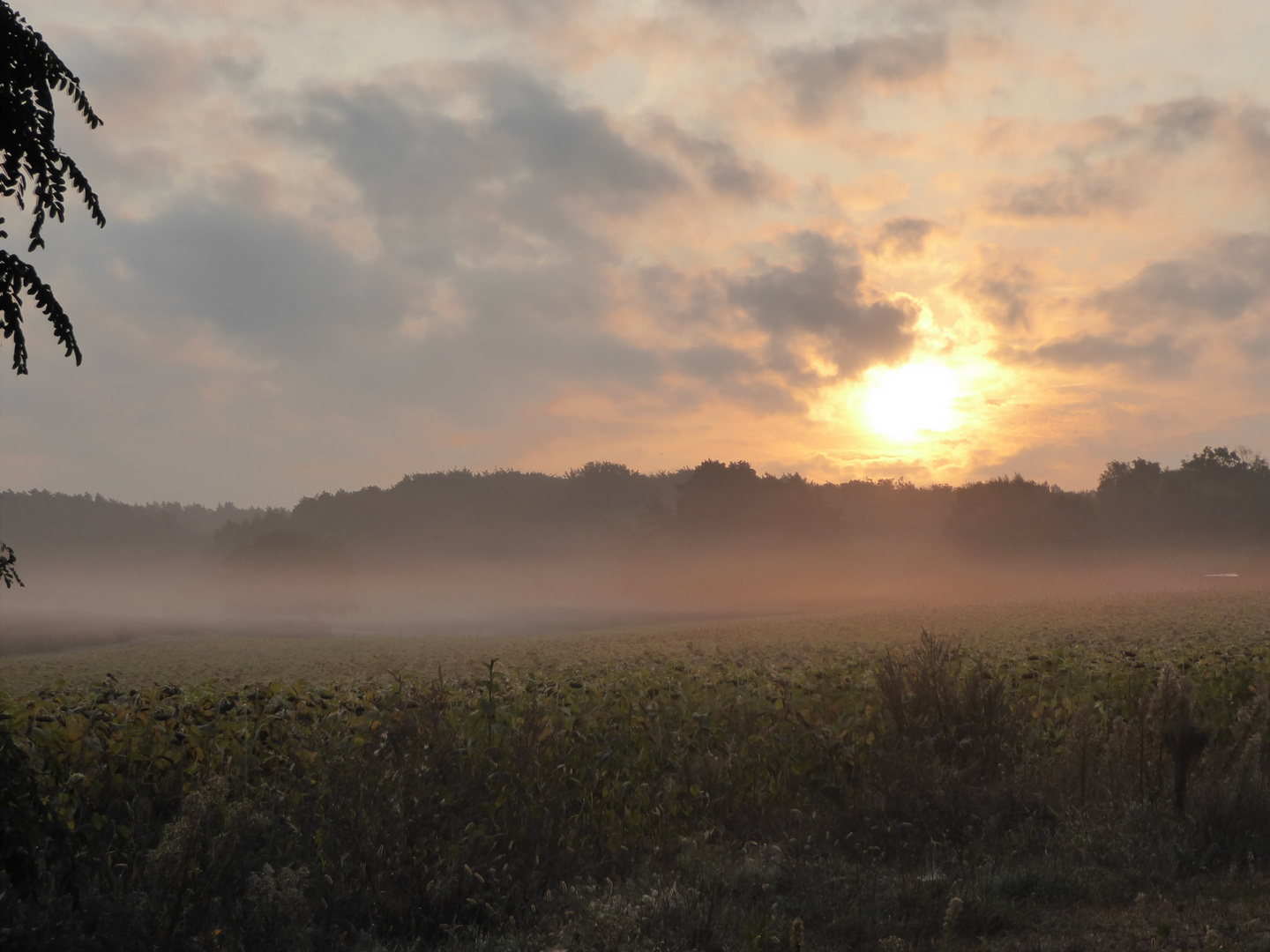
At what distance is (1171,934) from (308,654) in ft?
96.5

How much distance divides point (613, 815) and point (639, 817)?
0.23 metres

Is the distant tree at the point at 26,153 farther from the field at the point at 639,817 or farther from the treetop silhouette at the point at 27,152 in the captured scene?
the field at the point at 639,817

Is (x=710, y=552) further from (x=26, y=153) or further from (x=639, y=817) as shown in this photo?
(x=26, y=153)

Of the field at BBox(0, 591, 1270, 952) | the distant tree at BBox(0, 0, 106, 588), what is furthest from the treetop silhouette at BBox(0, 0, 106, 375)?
the field at BBox(0, 591, 1270, 952)

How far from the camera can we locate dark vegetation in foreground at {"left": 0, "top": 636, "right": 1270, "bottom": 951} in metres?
5.47

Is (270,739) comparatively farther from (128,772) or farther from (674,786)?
(674,786)

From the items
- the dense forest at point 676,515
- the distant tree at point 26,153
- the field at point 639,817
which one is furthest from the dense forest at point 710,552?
the distant tree at point 26,153

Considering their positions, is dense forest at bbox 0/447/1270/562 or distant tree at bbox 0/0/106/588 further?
dense forest at bbox 0/447/1270/562

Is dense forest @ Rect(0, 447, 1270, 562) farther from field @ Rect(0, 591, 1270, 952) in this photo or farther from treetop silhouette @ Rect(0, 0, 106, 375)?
treetop silhouette @ Rect(0, 0, 106, 375)

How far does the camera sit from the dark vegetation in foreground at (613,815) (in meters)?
5.47

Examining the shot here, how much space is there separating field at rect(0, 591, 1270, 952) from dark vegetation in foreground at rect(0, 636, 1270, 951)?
26 mm

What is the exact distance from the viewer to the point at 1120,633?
69.6 ft

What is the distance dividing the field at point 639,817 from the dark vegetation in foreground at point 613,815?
3cm

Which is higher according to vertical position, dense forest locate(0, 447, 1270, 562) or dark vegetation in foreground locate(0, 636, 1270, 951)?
dense forest locate(0, 447, 1270, 562)
